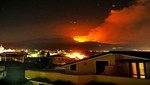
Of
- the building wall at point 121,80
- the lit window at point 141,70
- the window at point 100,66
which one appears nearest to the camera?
the building wall at point 121,80

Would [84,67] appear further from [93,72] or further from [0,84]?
[0,84]

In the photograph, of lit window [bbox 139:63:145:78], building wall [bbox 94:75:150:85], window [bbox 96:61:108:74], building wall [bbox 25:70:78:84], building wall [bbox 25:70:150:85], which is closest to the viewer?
building wall [bbox 94:75:150:85]

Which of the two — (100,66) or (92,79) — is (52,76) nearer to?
(92,79)

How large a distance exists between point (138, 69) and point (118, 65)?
6.79 feet

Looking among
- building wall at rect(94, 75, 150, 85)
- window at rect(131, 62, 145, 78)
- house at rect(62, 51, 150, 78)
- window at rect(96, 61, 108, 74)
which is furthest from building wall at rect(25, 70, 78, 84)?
window at rect(131, 62, 145, 78)

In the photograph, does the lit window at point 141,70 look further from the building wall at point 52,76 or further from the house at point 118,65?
the building wall at point 52,76

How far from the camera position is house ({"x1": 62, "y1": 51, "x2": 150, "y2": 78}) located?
19.6 m

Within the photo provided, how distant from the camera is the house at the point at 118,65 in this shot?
1964 centimetres

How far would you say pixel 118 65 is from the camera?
2111 cm

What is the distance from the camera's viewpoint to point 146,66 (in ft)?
63.5

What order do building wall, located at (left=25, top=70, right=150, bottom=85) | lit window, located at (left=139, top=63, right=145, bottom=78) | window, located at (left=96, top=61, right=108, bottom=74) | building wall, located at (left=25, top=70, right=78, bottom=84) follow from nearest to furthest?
building wall, located at (left=25, top=70, right=150, bottom=85)
lit window, located at (left=139, top=63, right=145, bottom=78)
building wall, located at (left=25, top=70, right=78, bottom=84)
window, located at (left=96, top=61, right=108, bottom=74)

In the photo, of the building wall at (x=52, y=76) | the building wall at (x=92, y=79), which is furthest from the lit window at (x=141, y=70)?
the building wall at (x=52, y=76)

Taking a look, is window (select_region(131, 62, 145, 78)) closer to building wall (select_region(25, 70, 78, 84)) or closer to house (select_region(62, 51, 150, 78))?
house (select_region(62, 51, 150, 78))

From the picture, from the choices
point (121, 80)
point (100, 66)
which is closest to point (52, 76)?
point (100, 66)
